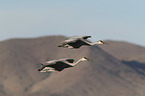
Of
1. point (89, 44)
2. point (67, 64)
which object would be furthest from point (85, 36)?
point (67, 64)

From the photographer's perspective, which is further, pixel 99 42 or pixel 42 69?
pixel 99 42

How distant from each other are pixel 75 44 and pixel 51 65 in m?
1.02

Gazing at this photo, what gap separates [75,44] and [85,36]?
41 centimetres

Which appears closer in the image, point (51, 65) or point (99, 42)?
point (51, 65)

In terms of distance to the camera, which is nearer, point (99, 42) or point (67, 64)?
point (67, 64)

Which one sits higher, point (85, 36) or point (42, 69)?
point (85, 36)

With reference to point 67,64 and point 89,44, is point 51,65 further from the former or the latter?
point 89,44

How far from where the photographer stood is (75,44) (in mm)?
8414

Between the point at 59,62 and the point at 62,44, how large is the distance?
80cm

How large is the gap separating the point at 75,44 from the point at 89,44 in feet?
1.26

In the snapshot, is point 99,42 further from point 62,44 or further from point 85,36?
point 62,44

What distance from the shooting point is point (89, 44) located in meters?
8.50

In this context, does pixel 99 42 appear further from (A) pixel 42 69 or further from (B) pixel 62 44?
(A) pixel 42 69

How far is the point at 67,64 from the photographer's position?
7.97 meters
